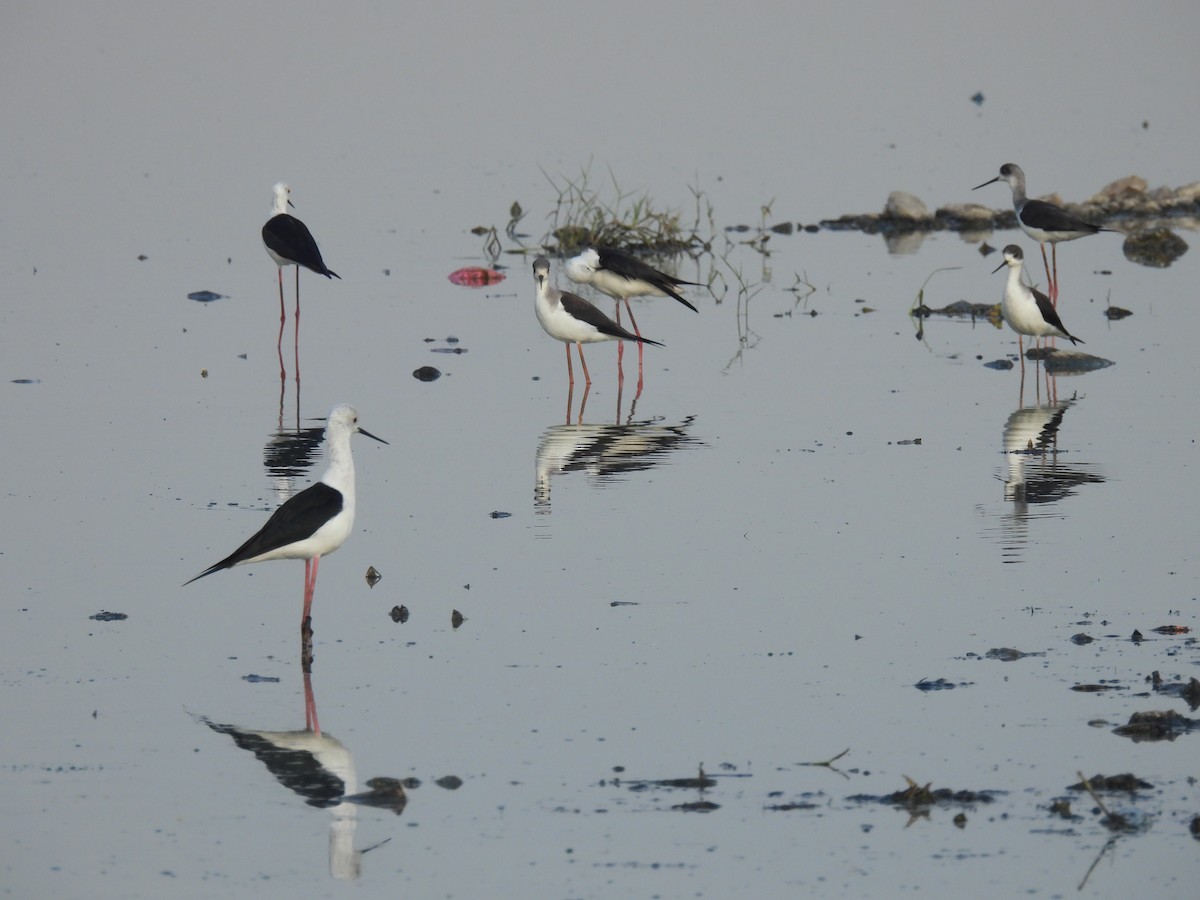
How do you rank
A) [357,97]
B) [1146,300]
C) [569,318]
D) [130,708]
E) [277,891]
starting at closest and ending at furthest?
[277,891] → [130,708] → [569,318] → [1146,300] → [357,97]

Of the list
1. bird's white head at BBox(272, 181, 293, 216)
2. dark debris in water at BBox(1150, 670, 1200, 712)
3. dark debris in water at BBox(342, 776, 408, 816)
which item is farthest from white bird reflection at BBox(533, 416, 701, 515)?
bird's white head at BBox(272, 181, 293, 216)

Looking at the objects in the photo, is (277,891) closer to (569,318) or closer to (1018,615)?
(1018,615)

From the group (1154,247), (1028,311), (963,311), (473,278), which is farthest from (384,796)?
(1154,247)

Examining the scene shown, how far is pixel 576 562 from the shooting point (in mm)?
9727

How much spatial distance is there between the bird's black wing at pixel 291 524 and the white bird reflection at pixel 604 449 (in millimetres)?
2810

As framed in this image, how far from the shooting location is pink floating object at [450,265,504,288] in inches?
762

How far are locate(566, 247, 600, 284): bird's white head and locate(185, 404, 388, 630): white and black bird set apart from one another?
Result: 339 inches

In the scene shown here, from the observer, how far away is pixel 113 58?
37.1 meters

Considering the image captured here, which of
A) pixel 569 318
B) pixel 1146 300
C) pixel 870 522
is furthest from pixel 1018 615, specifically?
pixel 1146 300

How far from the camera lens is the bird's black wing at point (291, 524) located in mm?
8125

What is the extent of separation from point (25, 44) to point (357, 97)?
Result: 10.8m

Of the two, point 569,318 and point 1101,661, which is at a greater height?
point 569,318

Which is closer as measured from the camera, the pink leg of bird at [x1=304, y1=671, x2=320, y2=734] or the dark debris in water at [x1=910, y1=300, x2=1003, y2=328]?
the pink leg of bird at [x1=304, y1=671, x2=320, y2=734]

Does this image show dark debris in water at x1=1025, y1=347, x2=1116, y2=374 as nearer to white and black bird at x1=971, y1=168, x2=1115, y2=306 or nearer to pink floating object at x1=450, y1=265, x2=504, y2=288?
white and black bird at x1=971, y1=168, x2=1115, y2=306
